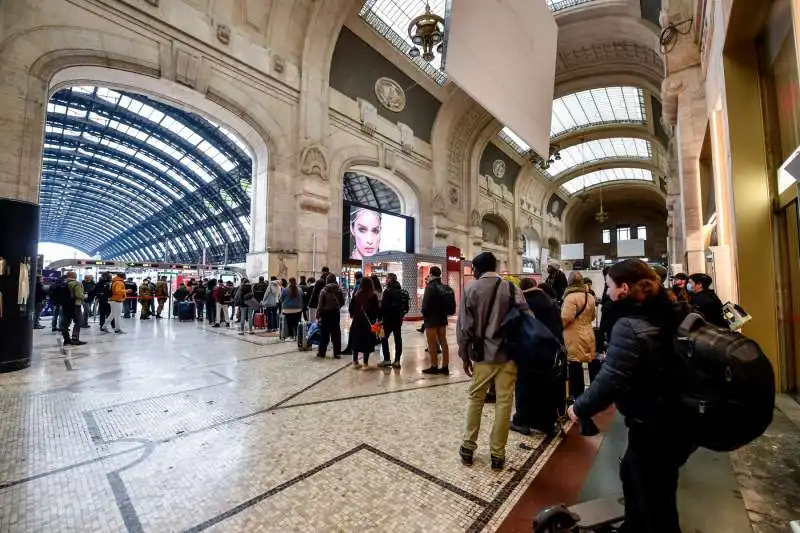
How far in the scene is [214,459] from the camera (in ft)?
7.70

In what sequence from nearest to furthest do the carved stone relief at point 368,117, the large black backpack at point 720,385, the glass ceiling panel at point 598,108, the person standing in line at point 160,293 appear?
1. the large black backpack at point 720,385
2. the person standing in line at point 160,293
3. the carved stone relief at point 368,117
4. the glass ceiling panel at point 598,108

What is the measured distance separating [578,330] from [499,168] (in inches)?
873

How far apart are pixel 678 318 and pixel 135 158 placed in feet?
107

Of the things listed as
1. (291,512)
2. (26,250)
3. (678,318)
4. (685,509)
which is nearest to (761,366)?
(678,318)

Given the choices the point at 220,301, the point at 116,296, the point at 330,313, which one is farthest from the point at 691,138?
the point at 116,296

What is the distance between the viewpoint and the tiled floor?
1.78 m

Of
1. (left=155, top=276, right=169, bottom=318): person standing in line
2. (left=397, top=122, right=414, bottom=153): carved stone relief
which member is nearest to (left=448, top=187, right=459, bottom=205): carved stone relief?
(left=397, top=122, right=414, bottom=153): carved stone relief

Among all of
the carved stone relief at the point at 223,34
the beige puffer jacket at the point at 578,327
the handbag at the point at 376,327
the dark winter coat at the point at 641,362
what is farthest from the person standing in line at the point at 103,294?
the dark winter coat at the point at 641,362

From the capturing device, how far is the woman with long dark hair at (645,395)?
49.4 inches

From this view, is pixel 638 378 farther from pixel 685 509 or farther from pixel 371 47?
pixel 371 47

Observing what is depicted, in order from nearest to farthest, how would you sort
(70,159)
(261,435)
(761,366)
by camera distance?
(761,366)
(261,435)
(70,159)

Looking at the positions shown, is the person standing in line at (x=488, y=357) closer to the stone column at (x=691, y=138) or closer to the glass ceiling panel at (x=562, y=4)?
the stone column at (x=691, y=138)

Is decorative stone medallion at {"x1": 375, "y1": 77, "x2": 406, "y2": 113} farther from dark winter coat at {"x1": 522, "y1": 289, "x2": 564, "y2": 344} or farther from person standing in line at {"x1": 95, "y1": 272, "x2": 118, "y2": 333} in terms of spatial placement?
dark winter coat at {"x1": 522, "y1": 289, "x2": 564, "y2": 344}

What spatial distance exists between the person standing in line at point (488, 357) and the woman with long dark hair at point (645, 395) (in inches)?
→ 32.8
